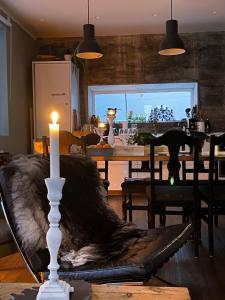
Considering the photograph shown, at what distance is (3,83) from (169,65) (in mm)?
2809

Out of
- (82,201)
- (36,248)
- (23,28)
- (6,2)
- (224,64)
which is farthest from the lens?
(224,64)

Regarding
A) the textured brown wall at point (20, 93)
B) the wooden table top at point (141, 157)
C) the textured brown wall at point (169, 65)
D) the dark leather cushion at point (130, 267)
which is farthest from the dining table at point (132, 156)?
the textured brown wall at point (169, 65)

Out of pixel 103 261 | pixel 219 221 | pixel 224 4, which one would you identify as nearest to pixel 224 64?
pixel 224 4

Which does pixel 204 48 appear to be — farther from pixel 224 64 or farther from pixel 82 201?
pixel 82 201

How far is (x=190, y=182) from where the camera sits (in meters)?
3.15

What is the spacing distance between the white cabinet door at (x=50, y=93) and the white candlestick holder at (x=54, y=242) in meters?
5.18

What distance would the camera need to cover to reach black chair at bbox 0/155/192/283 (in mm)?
1621

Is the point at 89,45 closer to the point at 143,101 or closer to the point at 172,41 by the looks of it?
the point at 172,41

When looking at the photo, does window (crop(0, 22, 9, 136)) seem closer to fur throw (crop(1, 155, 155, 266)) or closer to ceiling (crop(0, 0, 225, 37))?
ceiling (crop(0, 0, 225, 37))

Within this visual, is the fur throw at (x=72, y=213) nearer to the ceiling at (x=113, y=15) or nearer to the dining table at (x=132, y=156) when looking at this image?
the dining table at (x=132, y=156)

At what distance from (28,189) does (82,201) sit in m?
0.40

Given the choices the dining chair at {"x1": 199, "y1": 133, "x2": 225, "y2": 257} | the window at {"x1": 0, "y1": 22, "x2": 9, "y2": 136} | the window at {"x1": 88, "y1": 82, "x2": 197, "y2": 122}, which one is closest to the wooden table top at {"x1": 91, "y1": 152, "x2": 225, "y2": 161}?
the dining chair at {"x1": 199, "y1": 133, "x2": 225, "y2": 257}

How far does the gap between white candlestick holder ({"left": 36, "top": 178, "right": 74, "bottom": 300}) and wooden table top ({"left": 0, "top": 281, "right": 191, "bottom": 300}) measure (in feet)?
0.26

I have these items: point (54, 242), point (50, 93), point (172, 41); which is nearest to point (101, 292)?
point (54, 242)
